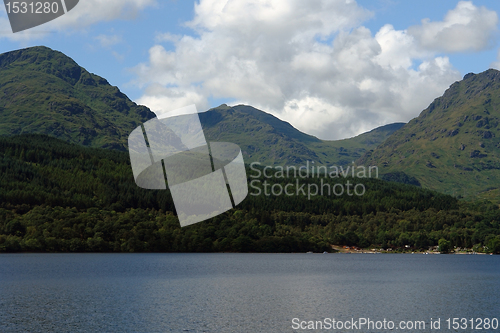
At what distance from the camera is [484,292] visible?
96.5 m

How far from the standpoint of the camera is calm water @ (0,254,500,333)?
60281 mm

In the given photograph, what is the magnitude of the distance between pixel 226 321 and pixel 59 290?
3988 centimetres

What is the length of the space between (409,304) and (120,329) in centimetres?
4580

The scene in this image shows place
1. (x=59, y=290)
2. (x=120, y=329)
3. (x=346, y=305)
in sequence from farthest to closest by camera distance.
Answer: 1. (x=59, y=290)
2. (x=346, y=305)
3. (x=120, y=329)

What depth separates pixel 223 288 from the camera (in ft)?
318

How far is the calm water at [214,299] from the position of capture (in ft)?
198

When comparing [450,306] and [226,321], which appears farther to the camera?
[450,306]

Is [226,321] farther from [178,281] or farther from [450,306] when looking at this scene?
[178,281]

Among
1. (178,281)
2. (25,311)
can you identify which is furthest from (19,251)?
(25,311)

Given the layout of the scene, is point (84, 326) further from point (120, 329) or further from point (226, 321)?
point (226, 321)

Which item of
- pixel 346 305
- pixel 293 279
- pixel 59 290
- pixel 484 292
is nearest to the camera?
pixel 346 305

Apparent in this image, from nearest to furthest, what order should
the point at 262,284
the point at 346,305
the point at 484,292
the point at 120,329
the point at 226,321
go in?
the point at 120,329 < the point at 226,321 < the point at 346,305 < the point at 484,292 < the point at 262,284

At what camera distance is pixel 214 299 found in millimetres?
81062

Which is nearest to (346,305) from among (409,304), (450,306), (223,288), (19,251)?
(409,304)
